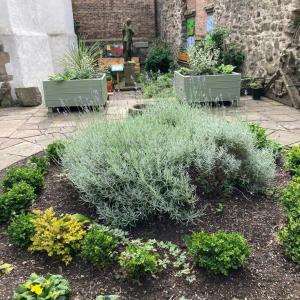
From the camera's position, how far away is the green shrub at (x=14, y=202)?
2352 mm

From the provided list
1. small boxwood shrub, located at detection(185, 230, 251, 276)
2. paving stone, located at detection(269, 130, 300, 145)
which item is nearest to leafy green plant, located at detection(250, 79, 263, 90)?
paving stone, located at detection(269, 130, 300, 145)

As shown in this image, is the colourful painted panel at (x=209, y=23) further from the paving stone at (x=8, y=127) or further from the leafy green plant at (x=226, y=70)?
the paving stone at (x=8, y=127)

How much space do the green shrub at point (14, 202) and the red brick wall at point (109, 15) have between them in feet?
39.2

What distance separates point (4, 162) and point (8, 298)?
2152 mm

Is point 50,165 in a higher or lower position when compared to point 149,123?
lower

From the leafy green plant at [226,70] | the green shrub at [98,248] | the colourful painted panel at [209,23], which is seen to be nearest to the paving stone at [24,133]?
the green shrub at [98,248]

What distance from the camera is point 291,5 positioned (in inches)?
219

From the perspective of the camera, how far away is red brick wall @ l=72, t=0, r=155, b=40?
1301 cm

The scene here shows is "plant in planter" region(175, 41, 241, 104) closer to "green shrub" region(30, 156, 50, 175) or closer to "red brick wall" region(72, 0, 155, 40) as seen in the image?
"green shrub" region(30, 156, 50, 175)

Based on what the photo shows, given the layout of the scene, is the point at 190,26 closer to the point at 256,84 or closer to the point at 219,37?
the point at 219,37

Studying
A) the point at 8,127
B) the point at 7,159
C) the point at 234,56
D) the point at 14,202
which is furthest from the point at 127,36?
the point at 14,202

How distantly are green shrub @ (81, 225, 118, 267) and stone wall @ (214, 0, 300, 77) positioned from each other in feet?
17.4

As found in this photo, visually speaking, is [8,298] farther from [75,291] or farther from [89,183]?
[89,183]

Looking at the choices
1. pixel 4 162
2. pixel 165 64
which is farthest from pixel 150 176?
pixel 165 64
